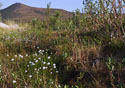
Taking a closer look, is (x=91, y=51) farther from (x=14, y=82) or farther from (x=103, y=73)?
(x=14, y=82)

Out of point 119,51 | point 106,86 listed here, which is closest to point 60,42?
point 119,51

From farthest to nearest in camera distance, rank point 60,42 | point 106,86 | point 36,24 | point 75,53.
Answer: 1. point 36,24
2. point 60,42
3. point 75,53
4. point 106,86

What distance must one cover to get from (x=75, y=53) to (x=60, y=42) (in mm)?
1663

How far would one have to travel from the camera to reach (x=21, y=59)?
5117mm

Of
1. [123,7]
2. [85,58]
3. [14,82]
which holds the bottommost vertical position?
[14,82]

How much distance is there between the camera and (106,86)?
10.7ft

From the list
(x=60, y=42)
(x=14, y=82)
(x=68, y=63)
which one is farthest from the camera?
(x=60, y=42)

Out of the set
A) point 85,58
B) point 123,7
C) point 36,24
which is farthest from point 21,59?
point 36,24

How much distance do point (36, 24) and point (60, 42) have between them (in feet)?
27.2

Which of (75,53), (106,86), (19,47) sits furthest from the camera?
(19,47)

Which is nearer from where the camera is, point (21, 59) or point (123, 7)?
point (123, 7)

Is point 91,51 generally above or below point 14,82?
above

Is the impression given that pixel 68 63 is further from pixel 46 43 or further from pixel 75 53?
pixel 46 43

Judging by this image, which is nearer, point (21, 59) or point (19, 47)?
point (21, 59)
